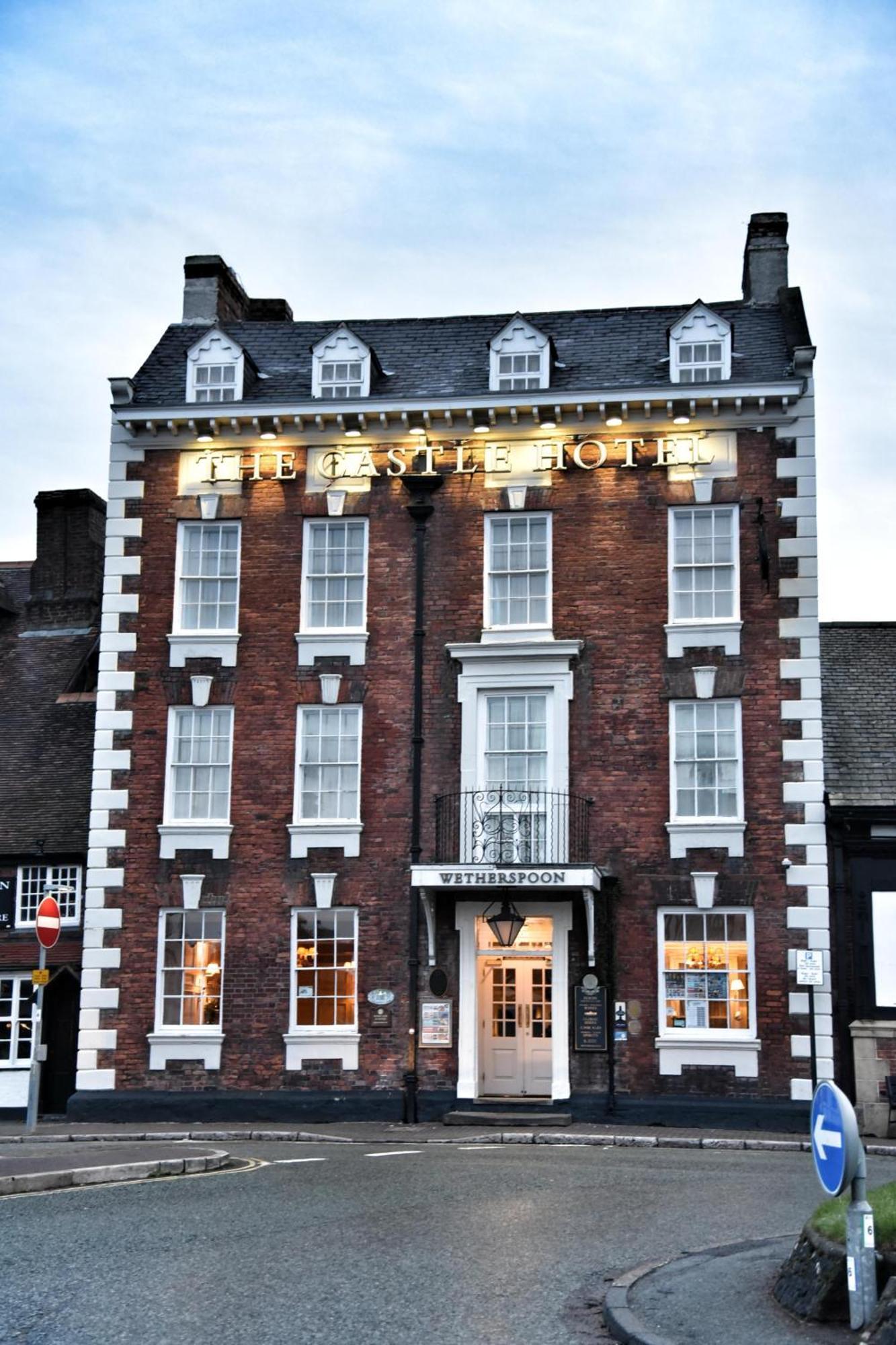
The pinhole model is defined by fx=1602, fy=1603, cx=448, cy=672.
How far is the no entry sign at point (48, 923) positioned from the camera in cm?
2172

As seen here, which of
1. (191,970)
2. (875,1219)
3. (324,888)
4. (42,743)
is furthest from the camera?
(42,743)

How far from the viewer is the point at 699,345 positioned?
25.4 m

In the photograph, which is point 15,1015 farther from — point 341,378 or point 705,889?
point 341,378

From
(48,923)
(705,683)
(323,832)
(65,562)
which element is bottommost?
(48,923)

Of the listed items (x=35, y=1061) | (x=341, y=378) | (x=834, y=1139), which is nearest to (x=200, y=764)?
(x=35, y=1061)

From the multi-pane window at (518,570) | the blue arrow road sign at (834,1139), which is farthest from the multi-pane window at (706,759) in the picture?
the blue arrow road sign at (834,1139)

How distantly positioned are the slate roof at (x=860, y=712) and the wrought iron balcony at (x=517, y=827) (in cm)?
388

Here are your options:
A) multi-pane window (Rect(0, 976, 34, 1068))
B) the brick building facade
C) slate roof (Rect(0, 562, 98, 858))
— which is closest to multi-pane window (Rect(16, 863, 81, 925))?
slate roof (Rect(0, 562, 98, 858))

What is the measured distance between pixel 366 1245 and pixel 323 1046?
12.8 metres

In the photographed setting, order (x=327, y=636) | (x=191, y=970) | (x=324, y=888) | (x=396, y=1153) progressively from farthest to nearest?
(x=327, y=636) < (x=191, y=970) < (x=324, y=888) < (x=396, y=1153)

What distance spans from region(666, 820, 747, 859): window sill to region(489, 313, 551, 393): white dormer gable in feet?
24.4

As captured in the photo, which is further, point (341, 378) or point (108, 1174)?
point (341, 378)

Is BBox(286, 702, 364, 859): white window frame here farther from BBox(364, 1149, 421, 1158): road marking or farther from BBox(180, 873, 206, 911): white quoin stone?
BBox(364, 1149, 421, 1158): road marking

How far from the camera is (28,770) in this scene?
28359mm
